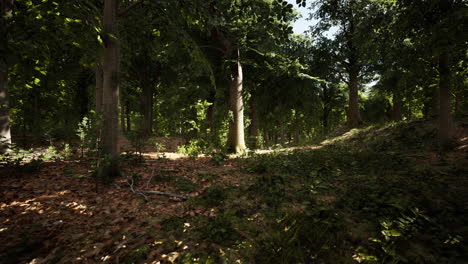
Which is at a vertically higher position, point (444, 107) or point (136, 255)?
point (444, 107)

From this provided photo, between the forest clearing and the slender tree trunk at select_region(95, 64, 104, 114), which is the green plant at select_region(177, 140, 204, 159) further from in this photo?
the slender tree trunk at select_region(95, 64, 104, 114)

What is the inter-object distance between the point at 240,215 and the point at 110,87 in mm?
4281

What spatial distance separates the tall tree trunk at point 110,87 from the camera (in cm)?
481

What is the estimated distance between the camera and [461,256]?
2334 mm

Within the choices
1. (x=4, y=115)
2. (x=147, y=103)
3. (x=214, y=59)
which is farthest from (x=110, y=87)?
(x=147, y=103)

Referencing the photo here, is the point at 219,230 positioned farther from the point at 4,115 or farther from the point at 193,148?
the point at 4,115

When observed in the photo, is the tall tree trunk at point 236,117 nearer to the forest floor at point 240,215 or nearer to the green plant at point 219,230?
the forest floor at point 240,215

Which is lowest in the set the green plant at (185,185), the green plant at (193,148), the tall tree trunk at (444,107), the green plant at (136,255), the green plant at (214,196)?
the green plant at (136,255)

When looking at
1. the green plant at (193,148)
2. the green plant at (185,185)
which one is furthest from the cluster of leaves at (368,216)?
the green plant at (193,148)

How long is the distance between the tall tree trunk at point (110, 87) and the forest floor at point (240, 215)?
0.82 metres

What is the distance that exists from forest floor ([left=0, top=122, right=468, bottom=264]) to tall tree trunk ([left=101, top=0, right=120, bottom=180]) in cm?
82

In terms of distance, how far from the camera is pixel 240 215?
3.59 m

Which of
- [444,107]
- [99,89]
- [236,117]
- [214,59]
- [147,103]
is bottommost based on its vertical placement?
[444,107]

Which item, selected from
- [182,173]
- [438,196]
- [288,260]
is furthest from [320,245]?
[182,173]
